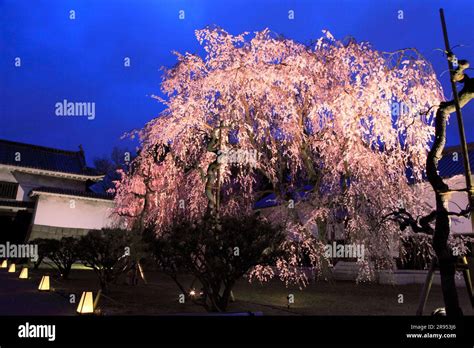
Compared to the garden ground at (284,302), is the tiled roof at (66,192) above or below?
above

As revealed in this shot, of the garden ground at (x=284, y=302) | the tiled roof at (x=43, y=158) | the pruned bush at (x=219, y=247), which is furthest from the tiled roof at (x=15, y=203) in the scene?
the pruned bush at (x=219, y=247)

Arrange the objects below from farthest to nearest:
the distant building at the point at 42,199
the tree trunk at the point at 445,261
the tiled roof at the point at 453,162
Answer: the distant building at the point at 42,199 → the tiled roof at the point at 453,162 → the tree trunk at the point at 445,261

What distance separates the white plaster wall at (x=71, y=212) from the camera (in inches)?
1047

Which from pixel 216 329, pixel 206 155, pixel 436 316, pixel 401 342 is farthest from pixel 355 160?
pixel 216 329

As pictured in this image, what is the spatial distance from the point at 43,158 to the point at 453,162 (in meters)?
28.9

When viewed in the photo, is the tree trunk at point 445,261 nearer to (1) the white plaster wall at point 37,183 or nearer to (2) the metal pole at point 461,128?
(2) the metal pole at point 461,128

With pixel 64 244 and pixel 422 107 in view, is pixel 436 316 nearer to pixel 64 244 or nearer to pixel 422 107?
pixel 422 107

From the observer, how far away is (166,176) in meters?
16.4

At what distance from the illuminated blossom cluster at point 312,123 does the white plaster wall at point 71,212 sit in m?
15.6

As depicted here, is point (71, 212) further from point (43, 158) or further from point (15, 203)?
point (43, 158)

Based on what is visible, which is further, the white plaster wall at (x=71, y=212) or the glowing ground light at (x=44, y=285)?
the white plaster wall at (x=71, y=212)

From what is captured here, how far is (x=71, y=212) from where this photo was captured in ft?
91.1

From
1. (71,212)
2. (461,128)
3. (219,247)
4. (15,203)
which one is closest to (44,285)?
(219,247)

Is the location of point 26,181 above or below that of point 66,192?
above
